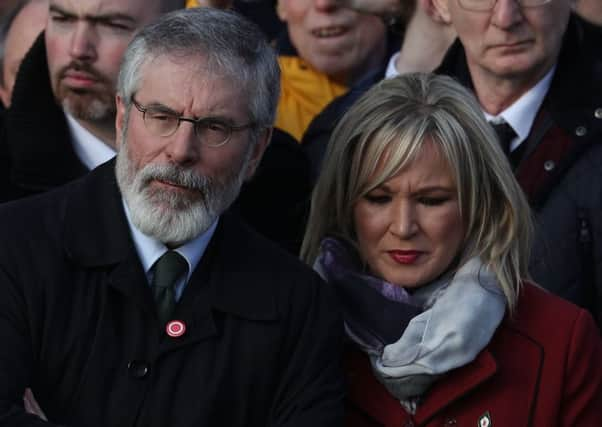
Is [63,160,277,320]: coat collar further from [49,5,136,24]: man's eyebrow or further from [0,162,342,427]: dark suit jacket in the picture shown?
[49,5,136,24]: man's eyebrow

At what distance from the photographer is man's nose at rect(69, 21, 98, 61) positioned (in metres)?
5.26

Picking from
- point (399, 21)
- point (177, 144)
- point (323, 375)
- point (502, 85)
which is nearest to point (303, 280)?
point (323, 375)

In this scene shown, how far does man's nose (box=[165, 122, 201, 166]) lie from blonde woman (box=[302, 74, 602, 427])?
76 cm

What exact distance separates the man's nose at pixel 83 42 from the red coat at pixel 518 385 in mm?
1533

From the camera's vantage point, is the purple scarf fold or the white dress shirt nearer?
the white dress shirt

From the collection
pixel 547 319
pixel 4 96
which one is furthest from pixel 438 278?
pixel 4 96

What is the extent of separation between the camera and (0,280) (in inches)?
152

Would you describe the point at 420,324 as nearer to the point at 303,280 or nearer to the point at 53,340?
the point at 303,280

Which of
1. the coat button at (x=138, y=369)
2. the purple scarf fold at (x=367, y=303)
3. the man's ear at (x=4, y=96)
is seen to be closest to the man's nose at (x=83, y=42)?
the man's ear at (x=4, y=96)

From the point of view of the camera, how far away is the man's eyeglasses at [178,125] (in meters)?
3.99

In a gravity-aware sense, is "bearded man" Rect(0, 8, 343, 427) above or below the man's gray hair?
below

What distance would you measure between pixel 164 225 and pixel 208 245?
0.20m

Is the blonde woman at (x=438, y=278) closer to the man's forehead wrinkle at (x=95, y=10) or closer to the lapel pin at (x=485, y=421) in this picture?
the lapel pin at (x=485, y=421)

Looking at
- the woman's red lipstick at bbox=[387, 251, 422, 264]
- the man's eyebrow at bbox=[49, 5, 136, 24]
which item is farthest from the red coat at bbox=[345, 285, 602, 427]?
the man's eyebrow at bbox=[49, 5, 136, 24]
